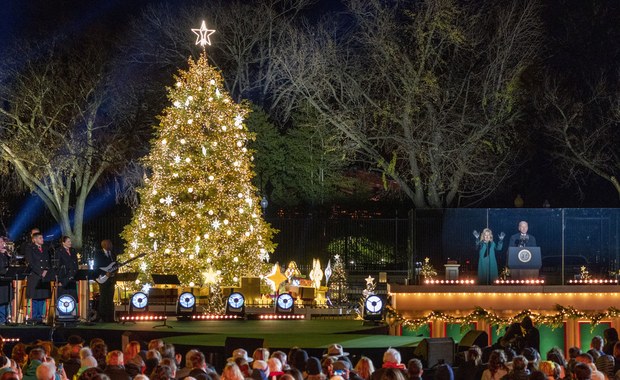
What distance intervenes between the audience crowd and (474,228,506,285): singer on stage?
13766 mm

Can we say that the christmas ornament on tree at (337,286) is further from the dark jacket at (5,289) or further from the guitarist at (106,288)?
the dark jacket at (5,289)

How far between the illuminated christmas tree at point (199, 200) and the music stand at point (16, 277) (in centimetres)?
810

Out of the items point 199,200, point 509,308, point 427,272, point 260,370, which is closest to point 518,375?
point 260,370

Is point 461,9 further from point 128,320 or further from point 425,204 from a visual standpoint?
point 128,320

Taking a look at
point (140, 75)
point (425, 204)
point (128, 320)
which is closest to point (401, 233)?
point (425, 204)

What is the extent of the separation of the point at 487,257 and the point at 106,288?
1019 centimetres

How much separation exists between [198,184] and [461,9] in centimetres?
1471

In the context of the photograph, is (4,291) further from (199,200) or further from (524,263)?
(524,263)

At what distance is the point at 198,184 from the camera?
120ft

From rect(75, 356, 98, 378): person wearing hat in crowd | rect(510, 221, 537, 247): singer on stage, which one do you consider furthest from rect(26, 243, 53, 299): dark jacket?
rect(510, 221, 537, 247): singer on stage

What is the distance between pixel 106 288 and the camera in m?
30.5

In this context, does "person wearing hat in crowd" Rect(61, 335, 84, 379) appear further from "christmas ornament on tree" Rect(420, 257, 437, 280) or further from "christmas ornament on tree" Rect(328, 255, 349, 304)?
"christmas ornament on tree" Rect(328, 255, 349, 304)

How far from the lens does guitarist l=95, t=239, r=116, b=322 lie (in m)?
29.2

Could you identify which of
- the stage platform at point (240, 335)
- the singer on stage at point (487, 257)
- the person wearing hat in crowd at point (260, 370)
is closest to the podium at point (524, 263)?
the singer on stage at point (487, 257)
